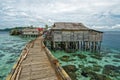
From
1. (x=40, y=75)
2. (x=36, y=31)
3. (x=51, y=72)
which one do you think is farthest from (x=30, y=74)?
(x=36, y=31)

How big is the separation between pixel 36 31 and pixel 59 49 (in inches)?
1517

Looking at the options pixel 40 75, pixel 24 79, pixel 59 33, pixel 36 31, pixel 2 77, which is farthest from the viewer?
pixel 36 31

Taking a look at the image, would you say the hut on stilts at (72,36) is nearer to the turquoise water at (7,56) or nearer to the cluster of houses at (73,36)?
the cluster of houses at (73,36)

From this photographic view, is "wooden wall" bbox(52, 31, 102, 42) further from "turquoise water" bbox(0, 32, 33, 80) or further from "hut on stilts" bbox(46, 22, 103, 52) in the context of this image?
"turquoise water" bbox(0, 32, 33, 80)

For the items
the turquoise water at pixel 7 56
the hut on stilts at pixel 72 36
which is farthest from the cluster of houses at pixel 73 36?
the turquoise water at pixel 7 56

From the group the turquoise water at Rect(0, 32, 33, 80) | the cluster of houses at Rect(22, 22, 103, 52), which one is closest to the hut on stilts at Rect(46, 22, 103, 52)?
the cluster of houses at Rect(22, 22, 103, 52)

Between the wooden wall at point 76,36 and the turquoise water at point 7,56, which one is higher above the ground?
the wooden wall at point 76,36

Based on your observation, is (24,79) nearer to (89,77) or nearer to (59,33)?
(89,77)

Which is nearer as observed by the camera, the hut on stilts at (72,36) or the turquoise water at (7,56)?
the turquoise water at (7,56)

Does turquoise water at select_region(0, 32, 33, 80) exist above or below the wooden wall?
below

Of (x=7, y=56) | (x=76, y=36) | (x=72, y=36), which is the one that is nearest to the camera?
(x=7, y=56)

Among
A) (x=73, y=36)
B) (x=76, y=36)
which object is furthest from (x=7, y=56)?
(x=76, y=36)

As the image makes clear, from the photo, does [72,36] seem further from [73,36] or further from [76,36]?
[76,36]

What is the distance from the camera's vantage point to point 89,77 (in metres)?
12.2
